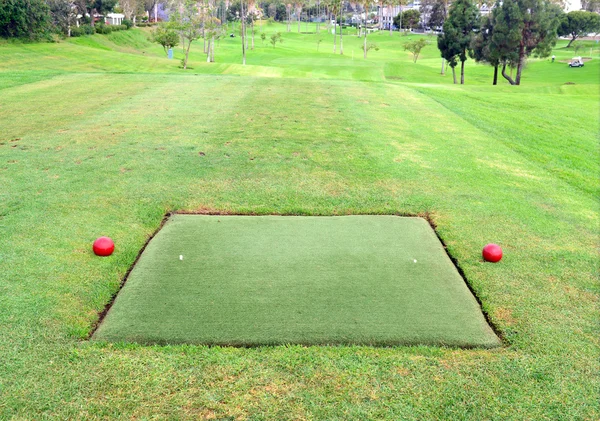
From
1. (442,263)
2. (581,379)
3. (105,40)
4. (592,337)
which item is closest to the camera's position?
(581,379)

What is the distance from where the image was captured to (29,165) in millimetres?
8766

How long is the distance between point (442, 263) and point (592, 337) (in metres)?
1.72

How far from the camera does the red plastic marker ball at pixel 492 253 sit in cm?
597

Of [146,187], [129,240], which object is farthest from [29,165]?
[129,240]

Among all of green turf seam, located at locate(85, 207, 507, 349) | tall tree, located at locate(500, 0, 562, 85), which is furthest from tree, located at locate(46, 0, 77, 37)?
green turf seam, located at locate(85, 207, 507, 349)

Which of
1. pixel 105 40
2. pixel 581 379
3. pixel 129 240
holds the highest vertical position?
pixel 105 40

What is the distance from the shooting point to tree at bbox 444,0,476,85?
38250 millimetres

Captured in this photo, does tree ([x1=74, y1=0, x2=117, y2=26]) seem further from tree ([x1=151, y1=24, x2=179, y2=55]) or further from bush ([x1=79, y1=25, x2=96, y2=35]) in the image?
tree ([x1=151, y1=24, x2=179, y2=55])

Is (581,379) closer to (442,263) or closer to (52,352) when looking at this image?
(442,263)

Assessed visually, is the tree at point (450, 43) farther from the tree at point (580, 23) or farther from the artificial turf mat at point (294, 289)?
the tree at point (580, 23)

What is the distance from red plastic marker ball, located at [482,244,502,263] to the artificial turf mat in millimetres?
508

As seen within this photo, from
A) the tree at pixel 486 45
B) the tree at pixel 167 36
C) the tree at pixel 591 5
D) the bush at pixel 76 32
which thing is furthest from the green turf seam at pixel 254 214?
the tree at pixel 591 5

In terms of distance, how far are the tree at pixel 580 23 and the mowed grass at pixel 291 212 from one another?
69204mm

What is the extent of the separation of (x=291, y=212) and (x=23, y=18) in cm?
3840
